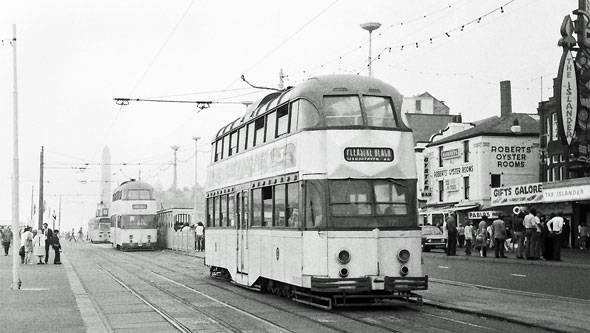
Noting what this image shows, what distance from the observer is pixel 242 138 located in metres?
20.5

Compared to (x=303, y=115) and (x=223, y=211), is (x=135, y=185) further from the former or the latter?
(x=303, y=115)

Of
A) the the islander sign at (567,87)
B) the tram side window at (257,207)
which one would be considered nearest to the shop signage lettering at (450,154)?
the the islander sign at (567,87)

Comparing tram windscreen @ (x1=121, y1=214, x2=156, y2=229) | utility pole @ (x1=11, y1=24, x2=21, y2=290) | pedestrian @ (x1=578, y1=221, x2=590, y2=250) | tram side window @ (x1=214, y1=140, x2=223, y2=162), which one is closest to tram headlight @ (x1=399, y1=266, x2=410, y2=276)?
tram side window @ (x1=214, y1=140, x2=223, y2=162)

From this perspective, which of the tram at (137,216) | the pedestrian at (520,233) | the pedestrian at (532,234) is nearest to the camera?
the pedestrian at (532,234)

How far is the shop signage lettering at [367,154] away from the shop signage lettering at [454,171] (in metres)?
45.3

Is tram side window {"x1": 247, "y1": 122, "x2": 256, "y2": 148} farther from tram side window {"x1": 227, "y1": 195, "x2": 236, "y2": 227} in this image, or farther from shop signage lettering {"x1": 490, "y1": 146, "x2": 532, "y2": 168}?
shop signage lettering {"x1": 490, "y1": 146, "x2": 532, "y2": 168}

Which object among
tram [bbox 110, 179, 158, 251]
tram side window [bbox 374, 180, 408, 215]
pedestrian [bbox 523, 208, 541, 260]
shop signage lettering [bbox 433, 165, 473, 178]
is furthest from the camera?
shop signage lettering [bbox 433, 165, 473, 178]

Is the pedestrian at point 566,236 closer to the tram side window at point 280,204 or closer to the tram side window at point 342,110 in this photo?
the tram side window at point 280,204

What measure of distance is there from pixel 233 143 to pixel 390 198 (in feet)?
23.9

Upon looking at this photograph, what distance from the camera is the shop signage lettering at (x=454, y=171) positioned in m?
59.7

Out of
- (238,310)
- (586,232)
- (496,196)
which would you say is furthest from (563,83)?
(496,196)

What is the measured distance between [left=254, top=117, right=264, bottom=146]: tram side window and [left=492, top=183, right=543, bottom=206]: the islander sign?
29437 mm

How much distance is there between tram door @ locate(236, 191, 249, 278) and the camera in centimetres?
1958

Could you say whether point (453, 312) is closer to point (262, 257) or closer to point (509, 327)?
point (509, 327)
